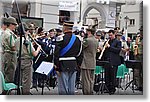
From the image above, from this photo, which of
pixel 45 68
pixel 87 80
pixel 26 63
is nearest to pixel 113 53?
pixel 87 80

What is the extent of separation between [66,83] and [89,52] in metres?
0.55

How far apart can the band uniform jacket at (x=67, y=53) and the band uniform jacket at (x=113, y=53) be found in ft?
1.32

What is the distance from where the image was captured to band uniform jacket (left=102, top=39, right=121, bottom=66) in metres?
4.78

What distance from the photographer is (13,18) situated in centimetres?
450

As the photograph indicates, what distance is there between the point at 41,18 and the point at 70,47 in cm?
57

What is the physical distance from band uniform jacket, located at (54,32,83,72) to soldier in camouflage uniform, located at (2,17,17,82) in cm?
58

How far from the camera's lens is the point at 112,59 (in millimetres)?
4805

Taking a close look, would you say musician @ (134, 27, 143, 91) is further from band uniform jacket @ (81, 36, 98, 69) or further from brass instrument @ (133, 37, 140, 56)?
band uniform jacket @ (81, 36, 98, 69)

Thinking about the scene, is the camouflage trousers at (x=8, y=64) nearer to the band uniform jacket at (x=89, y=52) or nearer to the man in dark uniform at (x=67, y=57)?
the man in dark uniform at (x=67, y=57)

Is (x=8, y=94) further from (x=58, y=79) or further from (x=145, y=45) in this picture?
(x=145, y=45)

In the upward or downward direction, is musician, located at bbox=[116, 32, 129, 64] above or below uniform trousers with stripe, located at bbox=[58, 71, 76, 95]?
above

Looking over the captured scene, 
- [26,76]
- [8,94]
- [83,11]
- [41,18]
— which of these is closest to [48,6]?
[41,18]

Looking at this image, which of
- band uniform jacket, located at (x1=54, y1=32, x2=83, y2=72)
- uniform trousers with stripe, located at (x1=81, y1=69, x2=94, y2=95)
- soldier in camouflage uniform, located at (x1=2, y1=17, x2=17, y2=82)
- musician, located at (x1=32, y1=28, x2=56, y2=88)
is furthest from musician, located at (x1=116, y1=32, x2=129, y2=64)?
soldier in camouflage uniform, located at (x1=2, y1=17, x2=17, y2=82)

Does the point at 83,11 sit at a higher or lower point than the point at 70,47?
higher
